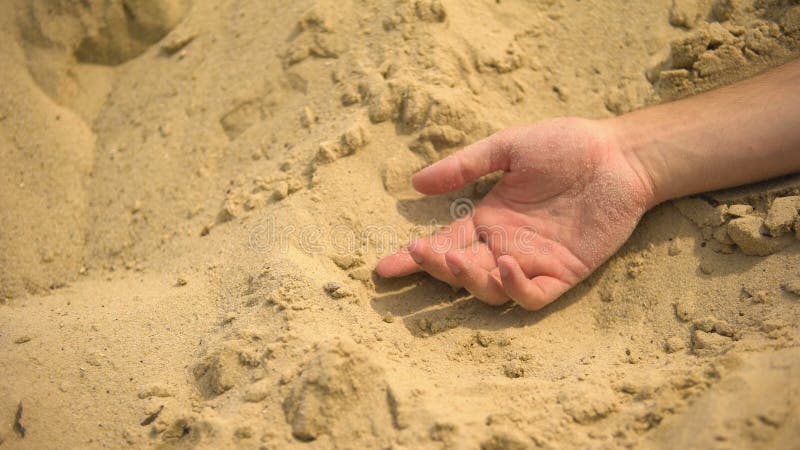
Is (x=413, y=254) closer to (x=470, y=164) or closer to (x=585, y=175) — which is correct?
(x=470, y=164)

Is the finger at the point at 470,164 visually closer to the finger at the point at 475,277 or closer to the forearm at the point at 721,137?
the finger at the point at 475,277

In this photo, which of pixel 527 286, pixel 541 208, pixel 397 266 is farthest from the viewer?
pixel 541 208

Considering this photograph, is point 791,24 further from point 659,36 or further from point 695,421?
point 695,421

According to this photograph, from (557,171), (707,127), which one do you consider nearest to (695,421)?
(557,171)

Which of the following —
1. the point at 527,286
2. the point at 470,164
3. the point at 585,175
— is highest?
the point at 470,164

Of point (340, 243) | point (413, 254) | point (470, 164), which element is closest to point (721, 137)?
point (470, 164)

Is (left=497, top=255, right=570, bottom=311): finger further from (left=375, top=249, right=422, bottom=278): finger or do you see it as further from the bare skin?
(left=375, top=249, right=422, bottom=278): finger
